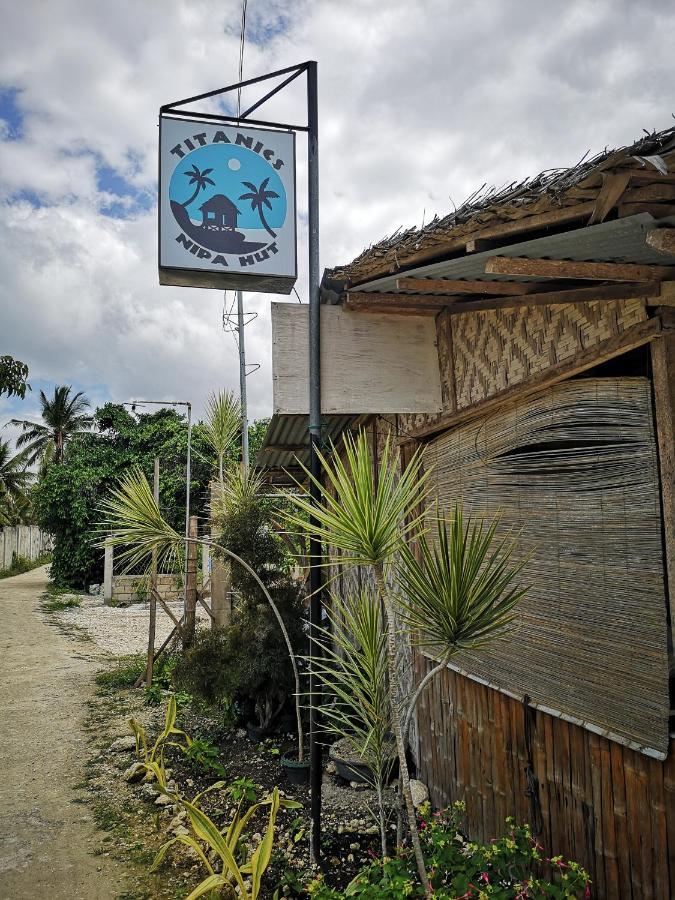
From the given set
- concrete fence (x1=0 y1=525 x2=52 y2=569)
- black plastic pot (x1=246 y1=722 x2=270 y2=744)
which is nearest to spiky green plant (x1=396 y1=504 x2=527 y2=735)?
black plastic pot (x1=246 y1=722 x2=270 y2=744)

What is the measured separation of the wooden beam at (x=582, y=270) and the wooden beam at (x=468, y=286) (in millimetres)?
599

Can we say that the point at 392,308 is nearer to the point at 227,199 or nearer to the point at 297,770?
the point at 227,199

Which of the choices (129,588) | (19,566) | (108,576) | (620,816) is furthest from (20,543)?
(620,816)

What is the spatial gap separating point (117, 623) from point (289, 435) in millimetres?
9764

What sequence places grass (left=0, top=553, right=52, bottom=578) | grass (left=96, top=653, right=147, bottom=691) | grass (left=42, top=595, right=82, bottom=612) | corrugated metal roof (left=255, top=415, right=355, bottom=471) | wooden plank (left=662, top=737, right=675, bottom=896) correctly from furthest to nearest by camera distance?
grass (left=0, top=553, right=52, bottom=578)
grass (left=42, top=595, right=82, bottom=612)
grass (left=96, top=653, right=147, bottom=691)
corrugated metal roof (left=255, top=415, right=355, bottom=471)
wooden plank (left=662, top=737, right=675, bottom=896)

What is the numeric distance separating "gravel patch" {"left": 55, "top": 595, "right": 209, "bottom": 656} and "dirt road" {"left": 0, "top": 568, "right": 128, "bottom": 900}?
906mm

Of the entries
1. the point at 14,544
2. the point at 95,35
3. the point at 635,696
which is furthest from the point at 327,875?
the point at 14,544

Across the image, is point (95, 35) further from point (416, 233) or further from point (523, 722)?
point (523, 722)

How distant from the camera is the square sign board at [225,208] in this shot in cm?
343

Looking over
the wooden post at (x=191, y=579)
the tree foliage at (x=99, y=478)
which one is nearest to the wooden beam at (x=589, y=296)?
the wooden post at (x=191, y=579)

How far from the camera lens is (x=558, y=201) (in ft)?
6.55

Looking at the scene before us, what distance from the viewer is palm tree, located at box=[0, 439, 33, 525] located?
2947 cm

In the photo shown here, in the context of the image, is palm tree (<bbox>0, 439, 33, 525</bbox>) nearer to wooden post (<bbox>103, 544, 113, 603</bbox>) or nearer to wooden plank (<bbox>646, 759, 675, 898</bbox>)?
wooden post (<bbox>103, 544, 113, 603</bbox>)

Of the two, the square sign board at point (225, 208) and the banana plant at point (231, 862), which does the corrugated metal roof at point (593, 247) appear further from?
the banana plant at point (231, 862)
